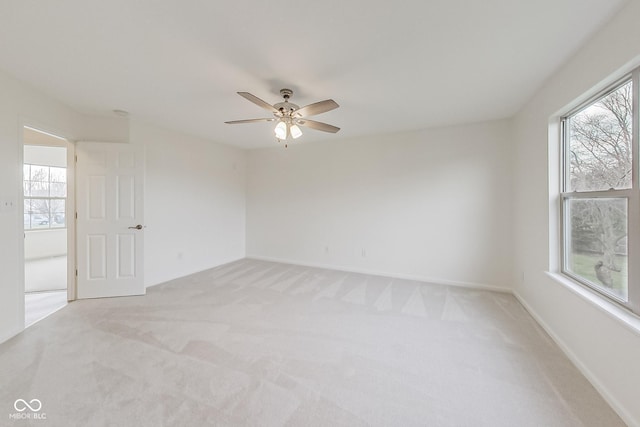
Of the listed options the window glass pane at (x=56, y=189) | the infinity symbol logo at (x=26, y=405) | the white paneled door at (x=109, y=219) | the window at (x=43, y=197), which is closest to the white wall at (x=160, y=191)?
the white paneled door at (x=109, y=219)

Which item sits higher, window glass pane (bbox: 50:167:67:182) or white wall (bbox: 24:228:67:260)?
window glass pane (bbox: 50:167:67:182)

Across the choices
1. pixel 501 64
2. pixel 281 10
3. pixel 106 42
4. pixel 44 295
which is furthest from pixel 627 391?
pixel 44 295

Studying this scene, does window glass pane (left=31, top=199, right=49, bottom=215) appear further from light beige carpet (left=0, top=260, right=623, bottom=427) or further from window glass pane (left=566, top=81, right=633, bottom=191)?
window glass pane (left=566, top=81, right=633, bottom=191)

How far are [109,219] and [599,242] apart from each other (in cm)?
521

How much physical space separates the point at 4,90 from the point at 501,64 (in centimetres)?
446

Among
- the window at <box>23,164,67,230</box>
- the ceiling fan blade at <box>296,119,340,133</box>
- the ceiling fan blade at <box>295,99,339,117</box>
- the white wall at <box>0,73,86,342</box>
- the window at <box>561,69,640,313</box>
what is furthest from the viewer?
the window at <box>23,164,67,230</box>

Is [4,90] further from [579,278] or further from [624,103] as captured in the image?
[579,278]

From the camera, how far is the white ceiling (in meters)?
1.47

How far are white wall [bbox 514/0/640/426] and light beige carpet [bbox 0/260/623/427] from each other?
6.3 inches

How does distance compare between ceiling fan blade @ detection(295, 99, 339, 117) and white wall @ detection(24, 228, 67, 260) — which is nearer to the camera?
ceiling fan blade @ detection(295, 99, 339, 117)

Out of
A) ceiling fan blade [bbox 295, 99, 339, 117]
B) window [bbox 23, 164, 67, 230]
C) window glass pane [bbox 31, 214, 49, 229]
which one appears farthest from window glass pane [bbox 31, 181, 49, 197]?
ceiling fan blade [bbox 295, 99, 339, 117]

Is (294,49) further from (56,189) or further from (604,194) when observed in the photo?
(56,189)

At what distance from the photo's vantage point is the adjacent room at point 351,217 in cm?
152

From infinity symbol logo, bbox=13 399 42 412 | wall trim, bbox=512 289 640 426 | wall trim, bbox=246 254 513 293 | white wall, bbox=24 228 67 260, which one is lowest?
infinity symbol logo, bbox=13 399 42 412
